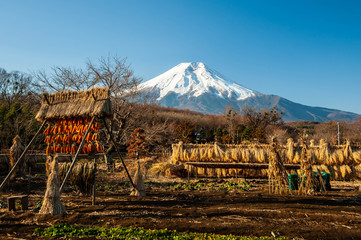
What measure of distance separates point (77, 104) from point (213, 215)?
16.1 feet

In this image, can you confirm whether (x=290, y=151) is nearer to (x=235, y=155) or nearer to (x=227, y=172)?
(x=235, y=155)

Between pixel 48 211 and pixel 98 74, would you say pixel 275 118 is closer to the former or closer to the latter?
pixel 98 74

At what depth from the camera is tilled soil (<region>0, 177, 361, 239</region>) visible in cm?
545

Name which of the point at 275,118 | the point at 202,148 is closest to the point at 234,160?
the point at 202,148

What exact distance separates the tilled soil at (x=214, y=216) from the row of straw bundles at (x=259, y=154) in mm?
6083

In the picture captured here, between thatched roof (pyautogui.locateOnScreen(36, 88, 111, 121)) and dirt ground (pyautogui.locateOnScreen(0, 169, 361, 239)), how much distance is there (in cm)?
252

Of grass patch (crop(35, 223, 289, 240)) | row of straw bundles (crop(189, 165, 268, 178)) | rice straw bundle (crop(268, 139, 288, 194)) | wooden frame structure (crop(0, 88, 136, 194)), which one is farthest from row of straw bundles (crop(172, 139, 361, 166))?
grass patch (crop(35, 223, 289, 240))

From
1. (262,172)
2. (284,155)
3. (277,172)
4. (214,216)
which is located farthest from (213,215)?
(284,155)

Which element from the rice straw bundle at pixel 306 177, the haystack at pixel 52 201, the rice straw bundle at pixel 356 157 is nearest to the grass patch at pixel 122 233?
the haystack at pixel 52 201

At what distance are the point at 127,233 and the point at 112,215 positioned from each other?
1464 mm

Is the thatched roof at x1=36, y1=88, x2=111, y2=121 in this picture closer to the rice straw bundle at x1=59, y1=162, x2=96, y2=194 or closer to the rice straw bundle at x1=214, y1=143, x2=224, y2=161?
the rice straw bundle at x1=59, y1=162, x2=96, y2=194

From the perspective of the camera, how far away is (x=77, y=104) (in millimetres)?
8094

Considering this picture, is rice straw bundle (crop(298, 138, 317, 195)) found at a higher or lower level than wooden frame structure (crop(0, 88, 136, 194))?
lower

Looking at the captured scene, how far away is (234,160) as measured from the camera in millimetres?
15375
